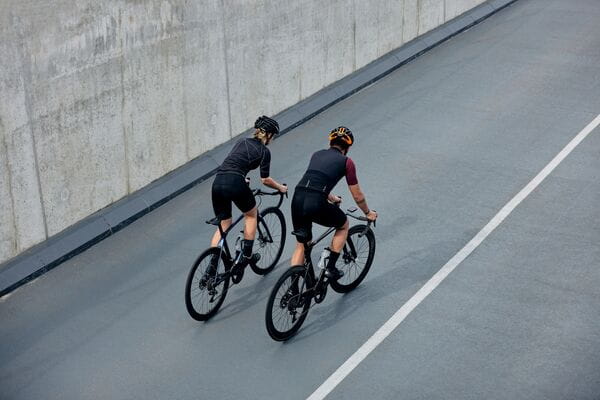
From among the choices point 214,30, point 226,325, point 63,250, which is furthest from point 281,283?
point 214,30

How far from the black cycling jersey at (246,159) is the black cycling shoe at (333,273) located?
123 centimetres

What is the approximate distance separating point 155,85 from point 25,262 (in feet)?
9.73

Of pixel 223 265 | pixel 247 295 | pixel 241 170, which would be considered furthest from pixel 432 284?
pixel 241 170

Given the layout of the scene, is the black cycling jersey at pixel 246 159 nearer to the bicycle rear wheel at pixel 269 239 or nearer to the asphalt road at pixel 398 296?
the bicycle rear wheel at pixel 269 239

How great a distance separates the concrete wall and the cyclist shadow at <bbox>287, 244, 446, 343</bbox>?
359cm

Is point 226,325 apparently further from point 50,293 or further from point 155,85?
point 155,85

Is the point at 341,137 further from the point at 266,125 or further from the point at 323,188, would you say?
the point at 266,125

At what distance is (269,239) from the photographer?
10883 millimetres

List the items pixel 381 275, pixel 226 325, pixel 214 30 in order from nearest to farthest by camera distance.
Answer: pixel 226 325 < pixel 381 275 < pixel 214 30

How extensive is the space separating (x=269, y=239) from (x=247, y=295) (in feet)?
2.46

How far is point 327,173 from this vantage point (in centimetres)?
943

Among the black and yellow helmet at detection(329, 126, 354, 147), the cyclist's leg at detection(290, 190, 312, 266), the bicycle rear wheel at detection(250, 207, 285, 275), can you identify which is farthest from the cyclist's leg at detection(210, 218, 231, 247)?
the black and yellow helmet at detection(329, 126, 354, 147)

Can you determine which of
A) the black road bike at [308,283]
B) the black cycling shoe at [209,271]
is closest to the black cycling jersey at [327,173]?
the black road bike at [308,283]

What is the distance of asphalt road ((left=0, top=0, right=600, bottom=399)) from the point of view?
356 inches
